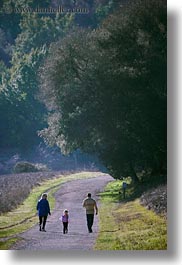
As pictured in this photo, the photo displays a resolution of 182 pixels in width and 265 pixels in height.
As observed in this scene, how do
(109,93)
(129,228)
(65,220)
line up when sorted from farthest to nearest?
(109,93) → (65,220) → (129,228)

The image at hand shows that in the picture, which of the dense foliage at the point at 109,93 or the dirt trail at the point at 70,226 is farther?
→ the dense foliage at the point at 109,93

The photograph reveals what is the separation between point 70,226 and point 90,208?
29cm

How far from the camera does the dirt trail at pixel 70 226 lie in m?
8.67

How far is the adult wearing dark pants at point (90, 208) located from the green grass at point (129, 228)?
0.07 metres

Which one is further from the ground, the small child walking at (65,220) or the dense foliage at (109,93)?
the dense foliage at (109,93)

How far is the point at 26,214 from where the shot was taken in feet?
29.2

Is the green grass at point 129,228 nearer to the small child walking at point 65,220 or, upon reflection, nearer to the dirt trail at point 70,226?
the dirt trail at point 70,226

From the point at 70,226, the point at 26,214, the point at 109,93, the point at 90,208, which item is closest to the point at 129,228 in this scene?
the point at 90,208

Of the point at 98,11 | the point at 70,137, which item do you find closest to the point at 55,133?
the point at 70,137

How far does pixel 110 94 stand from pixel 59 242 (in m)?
1.66

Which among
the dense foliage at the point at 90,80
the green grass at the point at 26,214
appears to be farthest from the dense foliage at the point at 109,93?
the green grass at the point at 26,214

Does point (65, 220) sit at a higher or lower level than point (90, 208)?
lower

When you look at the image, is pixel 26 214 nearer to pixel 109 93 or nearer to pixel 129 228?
pixel 129 228

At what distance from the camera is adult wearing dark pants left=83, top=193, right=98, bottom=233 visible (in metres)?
8.84
